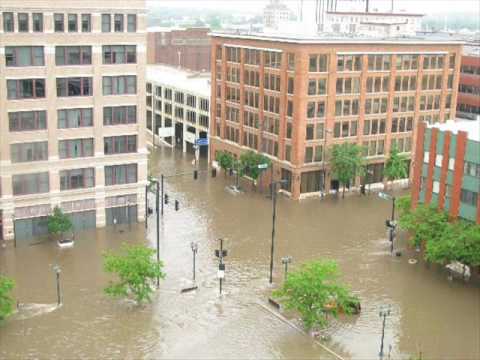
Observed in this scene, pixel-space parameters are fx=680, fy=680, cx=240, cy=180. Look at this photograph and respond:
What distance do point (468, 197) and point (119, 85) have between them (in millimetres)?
33269

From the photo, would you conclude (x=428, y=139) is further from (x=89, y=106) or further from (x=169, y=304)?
(x=89, y=106)

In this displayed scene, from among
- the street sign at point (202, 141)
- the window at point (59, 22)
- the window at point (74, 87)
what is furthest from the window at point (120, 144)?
the street sign at point (202, 141)

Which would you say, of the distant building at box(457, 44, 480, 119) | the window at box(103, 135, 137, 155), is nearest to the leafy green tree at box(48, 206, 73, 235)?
the window at box(103, 135, 137, 155)

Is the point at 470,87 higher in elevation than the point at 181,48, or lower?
lower

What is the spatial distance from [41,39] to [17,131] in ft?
27.9

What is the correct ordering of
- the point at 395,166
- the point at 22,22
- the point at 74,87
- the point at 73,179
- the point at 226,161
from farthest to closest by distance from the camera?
the point at 226,161 < the point at 395,166 < the point at 73,179 < the point at 74,87 < the point at 22,22

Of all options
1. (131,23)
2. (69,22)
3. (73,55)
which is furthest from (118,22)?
(73,55)

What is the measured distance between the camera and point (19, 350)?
1704 inches

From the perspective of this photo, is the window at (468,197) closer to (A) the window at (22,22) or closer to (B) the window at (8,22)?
(A) the window at (22,22)

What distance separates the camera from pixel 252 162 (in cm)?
8238

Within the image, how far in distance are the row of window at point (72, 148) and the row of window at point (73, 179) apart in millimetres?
1491

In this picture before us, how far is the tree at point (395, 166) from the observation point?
8319 centimetres

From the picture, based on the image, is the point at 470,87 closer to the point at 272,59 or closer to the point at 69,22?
the point at 272,59

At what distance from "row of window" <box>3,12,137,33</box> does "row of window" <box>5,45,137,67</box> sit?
158cm
